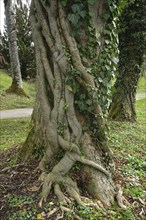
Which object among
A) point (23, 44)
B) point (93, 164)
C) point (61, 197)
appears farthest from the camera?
point (23, 44)

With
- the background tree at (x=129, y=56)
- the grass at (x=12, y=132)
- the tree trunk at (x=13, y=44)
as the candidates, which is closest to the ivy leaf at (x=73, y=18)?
the grass at (x=12, y=132)

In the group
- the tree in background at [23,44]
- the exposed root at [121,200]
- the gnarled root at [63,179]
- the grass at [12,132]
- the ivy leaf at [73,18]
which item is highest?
the tree in background at [23,44]

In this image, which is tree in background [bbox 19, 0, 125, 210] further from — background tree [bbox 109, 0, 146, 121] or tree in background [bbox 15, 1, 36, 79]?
tree in background [bbox 15, 1, 36, 79]

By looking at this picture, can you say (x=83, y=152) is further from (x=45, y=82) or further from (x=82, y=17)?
(x=82, y=17)

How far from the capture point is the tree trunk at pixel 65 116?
3.35 m

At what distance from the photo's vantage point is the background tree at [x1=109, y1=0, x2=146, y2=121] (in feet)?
25.5

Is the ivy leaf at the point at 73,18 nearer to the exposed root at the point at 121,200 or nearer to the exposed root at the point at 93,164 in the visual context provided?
the exposed root at the point at 93,164

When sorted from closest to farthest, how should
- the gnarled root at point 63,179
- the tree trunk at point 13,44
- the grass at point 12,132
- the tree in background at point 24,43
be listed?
the gnarled root at point 63,179, the grass at point 12,132, the tree trunk at point 13,44, the tree in background at point 24,43

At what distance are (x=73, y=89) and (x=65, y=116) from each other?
33cm

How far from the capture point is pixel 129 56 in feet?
26.5

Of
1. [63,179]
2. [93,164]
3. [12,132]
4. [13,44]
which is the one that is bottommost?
[12,132]

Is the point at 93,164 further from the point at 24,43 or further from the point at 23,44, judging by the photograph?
the point at 24,43

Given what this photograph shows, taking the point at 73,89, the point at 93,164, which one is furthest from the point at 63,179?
the point at 73,89

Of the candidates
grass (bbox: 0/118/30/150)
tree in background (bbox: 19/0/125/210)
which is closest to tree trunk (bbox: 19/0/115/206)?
tree in background (bbox: 19/0/125/210)
